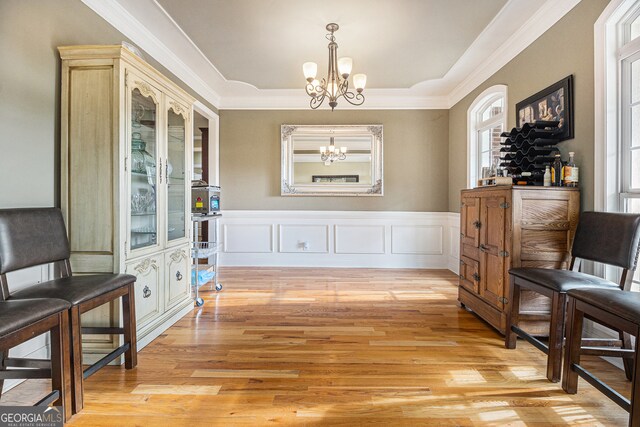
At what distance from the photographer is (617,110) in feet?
6.92

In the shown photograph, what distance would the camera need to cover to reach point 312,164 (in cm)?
495

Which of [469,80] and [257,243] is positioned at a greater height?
[469,80]

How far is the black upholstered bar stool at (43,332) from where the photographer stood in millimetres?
1266

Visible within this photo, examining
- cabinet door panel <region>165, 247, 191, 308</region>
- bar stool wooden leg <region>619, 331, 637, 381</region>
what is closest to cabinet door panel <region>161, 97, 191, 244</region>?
cabinet door panel <region>165, 247, 191, 308</region>

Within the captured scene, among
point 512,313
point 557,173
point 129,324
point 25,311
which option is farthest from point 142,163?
point 557,173

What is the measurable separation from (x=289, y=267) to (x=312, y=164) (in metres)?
1.64

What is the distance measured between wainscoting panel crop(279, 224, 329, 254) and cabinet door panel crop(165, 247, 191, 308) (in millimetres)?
2067

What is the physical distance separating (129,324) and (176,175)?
1345 millimetres

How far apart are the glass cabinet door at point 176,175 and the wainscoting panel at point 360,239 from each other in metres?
2.55

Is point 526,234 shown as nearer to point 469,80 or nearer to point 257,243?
point 469,80

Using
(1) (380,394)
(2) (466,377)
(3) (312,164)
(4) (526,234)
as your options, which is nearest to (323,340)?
(1) (380,394)

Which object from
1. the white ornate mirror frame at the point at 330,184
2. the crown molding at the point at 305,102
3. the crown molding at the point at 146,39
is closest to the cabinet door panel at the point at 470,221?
the white ornate mirror frame at the point at 330,184

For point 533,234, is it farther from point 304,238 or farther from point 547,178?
point 304,238

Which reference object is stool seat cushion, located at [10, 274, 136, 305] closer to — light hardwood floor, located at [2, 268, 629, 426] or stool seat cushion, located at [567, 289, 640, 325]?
light hardwood floor, located at [2, 268, 629, 426]
